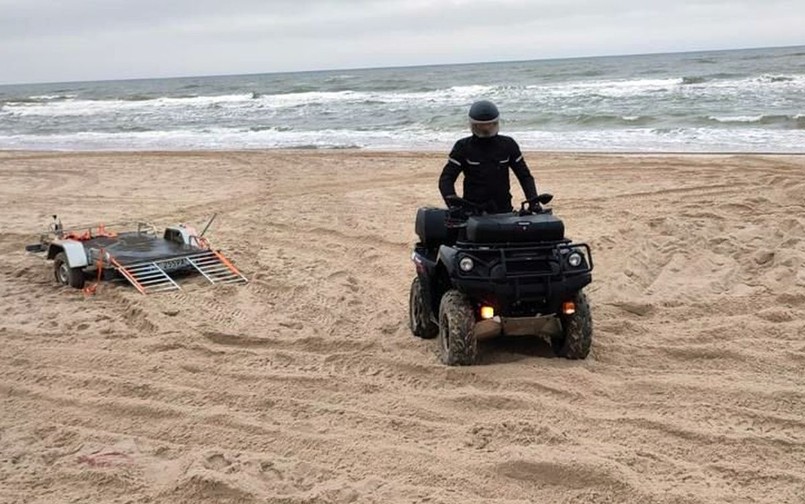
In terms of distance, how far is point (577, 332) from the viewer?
5.00 metres

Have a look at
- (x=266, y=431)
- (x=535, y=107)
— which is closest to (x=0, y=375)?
(x=266, y=431)

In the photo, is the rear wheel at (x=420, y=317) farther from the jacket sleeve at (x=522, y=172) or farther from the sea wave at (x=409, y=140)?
the sea wave at (x=409, y=140)

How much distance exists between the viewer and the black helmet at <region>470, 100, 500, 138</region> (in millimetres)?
5152

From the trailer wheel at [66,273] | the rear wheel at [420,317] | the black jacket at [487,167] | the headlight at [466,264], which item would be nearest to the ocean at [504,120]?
the black jacket at [487,167]

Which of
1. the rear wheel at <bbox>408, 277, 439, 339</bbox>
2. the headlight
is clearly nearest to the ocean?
the rear wheel at <bbox>408, 277, 439, 339</bbox>

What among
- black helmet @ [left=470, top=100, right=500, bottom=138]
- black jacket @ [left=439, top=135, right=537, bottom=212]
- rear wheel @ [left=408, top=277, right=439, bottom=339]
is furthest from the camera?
rear wheel @ [left=408, top=277, right=439, bottom=339]

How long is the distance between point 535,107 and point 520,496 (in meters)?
26.5

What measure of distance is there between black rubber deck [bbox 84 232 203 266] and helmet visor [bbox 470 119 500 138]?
360 centimetres

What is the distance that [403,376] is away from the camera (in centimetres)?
504

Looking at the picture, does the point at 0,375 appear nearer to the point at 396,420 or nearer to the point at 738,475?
the point at 396,420

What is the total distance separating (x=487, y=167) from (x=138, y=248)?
163 inches

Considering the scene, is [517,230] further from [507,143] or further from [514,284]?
[507,143]

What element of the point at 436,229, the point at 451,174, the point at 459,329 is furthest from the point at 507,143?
the point at 459,329

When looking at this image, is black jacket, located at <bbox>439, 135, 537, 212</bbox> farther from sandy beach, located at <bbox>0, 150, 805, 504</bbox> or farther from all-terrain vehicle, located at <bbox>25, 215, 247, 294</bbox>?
all-terrain vehicle, located at <bbox>25, 215, 247, 294</bbox>
